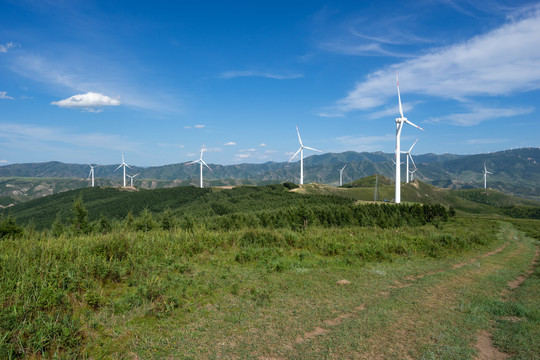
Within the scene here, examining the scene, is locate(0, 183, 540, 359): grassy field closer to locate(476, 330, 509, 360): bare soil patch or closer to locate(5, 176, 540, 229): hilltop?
locate(476, 330, 509, 360): bare soil patch

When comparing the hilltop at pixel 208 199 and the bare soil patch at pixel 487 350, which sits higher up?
the bare soil patch at pixel 487 350

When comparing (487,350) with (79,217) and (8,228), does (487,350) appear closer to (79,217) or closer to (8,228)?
(8,228)

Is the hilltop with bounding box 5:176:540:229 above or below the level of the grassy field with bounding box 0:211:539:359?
below

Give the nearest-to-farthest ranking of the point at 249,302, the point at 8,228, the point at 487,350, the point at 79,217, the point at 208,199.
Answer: the point at 487,350 → the point at 249,302 → the point at 8,228 → the point at 79,217 → the point at 208,199

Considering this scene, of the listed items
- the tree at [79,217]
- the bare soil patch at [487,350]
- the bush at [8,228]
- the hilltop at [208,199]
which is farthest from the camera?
the hilltop at [208,199]

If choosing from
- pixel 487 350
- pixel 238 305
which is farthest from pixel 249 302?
pixel 487 350

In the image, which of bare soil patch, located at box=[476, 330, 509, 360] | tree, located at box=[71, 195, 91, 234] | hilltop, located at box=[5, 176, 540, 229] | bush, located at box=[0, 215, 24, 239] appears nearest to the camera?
bare soil patch, located at box=[476, 330, 509, 360]

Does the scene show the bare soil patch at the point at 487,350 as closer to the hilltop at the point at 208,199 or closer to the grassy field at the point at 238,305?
the grassy field at the point at 238,305

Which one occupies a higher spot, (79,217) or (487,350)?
(487,350)

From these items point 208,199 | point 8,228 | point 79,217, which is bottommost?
point 208,199

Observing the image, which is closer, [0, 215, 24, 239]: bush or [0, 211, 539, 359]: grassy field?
[0, 211, 539, 359]: grassy field

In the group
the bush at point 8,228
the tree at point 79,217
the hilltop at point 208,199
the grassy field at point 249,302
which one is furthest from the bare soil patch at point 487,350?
the hilltop at point 208,199

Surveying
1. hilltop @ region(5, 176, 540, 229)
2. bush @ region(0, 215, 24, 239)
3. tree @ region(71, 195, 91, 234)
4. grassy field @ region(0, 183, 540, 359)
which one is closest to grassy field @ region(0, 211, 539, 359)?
grassy field @ region(0, 183, 540, 359)

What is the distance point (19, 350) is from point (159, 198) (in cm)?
17168
